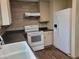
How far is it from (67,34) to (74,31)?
28cm

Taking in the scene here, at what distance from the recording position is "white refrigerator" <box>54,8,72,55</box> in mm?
2865

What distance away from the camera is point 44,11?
4070mm

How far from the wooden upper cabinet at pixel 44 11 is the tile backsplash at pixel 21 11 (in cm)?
19

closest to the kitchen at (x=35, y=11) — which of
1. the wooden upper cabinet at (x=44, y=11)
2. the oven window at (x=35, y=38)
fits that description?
the wooden upper cabinet at (x=44, y=11)

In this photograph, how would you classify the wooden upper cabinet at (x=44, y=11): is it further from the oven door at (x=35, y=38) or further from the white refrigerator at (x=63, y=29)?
the oven door at (x=35, y=38)

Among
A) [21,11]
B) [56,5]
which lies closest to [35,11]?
[21,11]

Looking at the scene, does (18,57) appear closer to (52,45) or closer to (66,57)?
(66,57)

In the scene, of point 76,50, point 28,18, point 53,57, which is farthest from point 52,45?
point 28,18

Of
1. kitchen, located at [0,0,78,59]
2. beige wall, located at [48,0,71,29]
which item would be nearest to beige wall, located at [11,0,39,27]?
kitchen, located at [0,0,78,59]

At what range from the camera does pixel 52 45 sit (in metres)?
4.05

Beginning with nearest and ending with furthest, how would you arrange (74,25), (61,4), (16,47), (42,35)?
(16,47)
(74,25)
(42,35)
(61,4)

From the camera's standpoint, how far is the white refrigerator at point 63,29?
287cm

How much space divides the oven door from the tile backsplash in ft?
2.46

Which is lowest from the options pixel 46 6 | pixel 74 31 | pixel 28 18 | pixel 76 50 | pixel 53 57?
pixel 53 57
